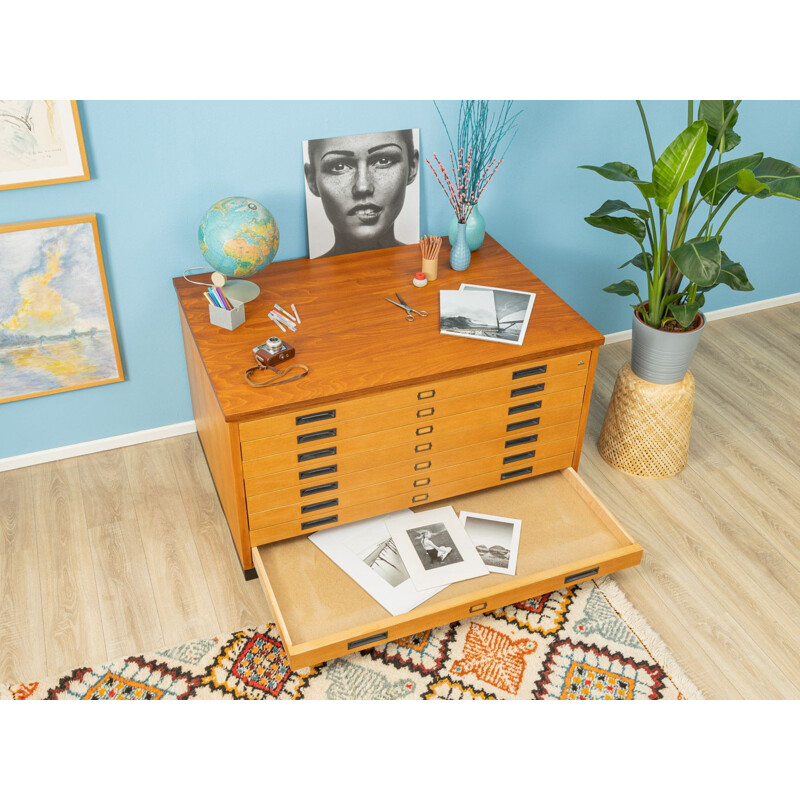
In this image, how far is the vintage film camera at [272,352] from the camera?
2.17 m

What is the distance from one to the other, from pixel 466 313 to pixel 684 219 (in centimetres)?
77

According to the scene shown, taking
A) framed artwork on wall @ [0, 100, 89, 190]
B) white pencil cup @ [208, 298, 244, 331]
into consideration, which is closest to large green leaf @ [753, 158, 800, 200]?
white pencil cup @ [208, 298, 244, 331]

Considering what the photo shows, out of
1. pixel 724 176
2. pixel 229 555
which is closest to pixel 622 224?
pixel 724 176

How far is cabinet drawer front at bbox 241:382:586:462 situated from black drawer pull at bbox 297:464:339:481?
63 mm

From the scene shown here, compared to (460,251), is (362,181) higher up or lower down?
higher up

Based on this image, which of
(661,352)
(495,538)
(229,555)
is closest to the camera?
(495,538)

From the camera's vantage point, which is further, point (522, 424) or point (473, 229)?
point (473, 229)

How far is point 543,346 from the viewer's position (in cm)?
232

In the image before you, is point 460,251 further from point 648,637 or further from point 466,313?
point 648,637

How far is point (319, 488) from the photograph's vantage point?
230 centimetres

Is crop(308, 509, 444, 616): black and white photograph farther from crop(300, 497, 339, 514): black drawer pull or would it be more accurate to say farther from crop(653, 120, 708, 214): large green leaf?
crop(653, 120, 708, 214): large green leaf

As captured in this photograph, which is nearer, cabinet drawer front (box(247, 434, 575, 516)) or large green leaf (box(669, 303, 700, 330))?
cabinet drawer front (box(247, 434, 575, 516))

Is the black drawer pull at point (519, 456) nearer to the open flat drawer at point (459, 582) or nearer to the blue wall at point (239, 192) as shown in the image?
the open flat drawer at point (459, 582)

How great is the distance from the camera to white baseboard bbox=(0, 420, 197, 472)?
279 cm
